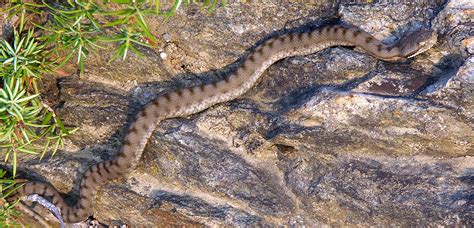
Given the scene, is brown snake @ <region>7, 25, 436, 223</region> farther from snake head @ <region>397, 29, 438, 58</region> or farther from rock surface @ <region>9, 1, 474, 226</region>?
snake head @ <region>397, 29, 438, 58</region>

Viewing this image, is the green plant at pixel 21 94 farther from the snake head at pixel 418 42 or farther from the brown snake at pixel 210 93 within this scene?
the snake head at pixel 418 42

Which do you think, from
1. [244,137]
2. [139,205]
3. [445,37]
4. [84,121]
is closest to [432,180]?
[445,37]

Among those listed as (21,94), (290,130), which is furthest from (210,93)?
(21,94)

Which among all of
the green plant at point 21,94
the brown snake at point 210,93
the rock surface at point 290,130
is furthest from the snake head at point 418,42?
the green plant at point 21,94

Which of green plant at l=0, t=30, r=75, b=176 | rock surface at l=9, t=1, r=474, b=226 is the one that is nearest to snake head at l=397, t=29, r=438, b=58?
rock surface at l=9, t=1, r=474, b=226

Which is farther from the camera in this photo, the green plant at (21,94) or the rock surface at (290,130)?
the green plant at (21,94)
